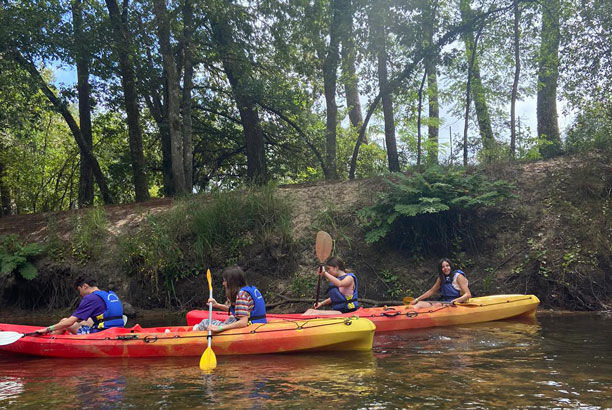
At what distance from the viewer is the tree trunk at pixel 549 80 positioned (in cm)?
1098

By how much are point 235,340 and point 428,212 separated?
545cm

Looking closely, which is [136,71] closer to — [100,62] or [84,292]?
[100,62]

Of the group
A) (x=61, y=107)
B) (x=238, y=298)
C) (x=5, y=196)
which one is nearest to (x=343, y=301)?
(x=238, y=298)

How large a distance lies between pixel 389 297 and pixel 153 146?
40.2 ft

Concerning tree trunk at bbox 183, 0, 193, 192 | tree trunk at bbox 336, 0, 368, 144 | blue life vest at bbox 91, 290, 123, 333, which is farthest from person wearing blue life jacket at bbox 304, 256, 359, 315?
tree trunk at bbox 336, 0, 368, 144

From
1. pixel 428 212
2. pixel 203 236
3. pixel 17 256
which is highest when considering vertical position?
pixel 428 212

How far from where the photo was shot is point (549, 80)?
1282cm

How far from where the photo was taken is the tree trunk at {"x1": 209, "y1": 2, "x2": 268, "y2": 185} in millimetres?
12836

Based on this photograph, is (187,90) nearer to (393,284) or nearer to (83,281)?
(393,284)

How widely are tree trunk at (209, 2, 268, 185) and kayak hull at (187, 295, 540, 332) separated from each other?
5.46 m

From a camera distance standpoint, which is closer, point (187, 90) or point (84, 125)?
point (187, 90)

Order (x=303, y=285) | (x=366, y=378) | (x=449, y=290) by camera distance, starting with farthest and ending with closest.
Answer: (x=303, y=285), (x=449, y=290), (x=366, y=378)

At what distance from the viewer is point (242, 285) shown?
5.94 metres

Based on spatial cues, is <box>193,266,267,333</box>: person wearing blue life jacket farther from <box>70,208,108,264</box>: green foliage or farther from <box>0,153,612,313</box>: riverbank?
<box>70,208,108,264</box>: green foliage
